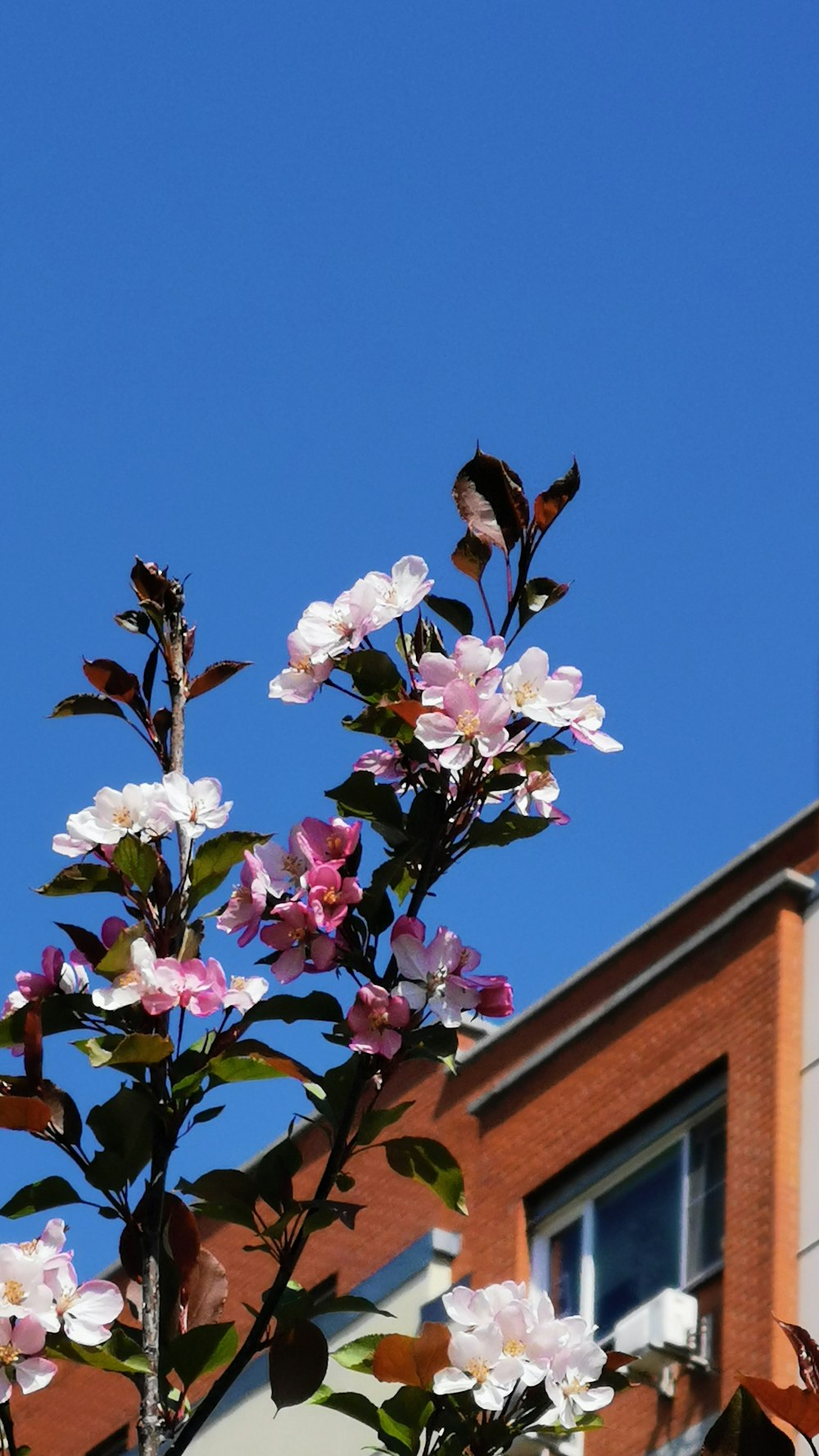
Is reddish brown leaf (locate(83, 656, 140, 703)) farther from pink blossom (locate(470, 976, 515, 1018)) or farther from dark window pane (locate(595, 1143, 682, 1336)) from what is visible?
dark window pane (locate(595, 1143, 682, 1336))

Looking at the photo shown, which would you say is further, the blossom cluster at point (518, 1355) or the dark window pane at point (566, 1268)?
the dark window pane at point (566, 1268)

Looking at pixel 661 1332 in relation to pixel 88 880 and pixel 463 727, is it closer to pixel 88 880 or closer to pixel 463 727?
pixel 88 880

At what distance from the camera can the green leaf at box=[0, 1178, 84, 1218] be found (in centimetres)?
342

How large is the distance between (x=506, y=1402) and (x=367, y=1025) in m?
0.69

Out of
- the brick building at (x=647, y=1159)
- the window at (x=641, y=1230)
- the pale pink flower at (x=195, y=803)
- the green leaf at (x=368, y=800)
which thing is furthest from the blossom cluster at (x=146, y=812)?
the window at (x=641, y=1230)

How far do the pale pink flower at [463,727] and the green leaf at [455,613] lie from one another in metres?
0.22

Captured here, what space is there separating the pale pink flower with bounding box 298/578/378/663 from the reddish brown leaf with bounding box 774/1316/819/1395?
1273mm

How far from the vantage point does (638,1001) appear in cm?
1298

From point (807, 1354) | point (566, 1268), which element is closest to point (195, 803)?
point (807, 1354)

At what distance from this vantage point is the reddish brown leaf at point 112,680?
3643 millimetres

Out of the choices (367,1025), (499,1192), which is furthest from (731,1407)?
(499,1192)

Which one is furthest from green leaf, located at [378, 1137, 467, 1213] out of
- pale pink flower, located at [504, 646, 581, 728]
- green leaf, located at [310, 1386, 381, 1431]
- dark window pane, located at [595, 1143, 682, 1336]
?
dark window pane, located at [595, 1143, 682, 1336]

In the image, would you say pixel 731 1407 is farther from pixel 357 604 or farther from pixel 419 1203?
pixel 419 1203

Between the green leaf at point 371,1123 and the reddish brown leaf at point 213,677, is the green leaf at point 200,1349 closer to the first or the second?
the green leaf at point 371,1123
